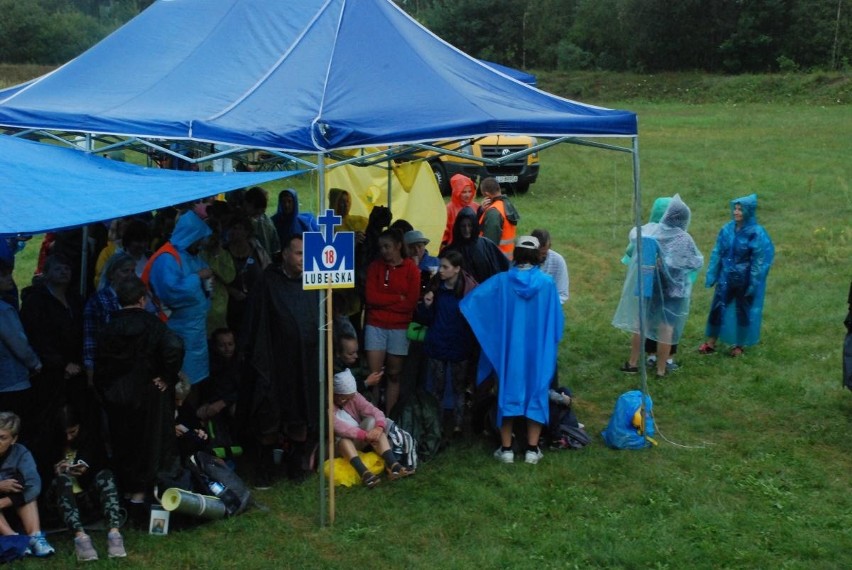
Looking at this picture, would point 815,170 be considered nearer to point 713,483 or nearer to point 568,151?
point 568,151

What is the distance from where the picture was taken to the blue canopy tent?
253 inches

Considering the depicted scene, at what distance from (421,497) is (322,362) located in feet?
3.87

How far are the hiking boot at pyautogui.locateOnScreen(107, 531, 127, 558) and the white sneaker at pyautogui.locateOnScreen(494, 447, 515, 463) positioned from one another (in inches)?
105

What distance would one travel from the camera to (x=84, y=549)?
5.46 meters

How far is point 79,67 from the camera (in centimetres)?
881

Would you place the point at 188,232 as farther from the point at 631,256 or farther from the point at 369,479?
the point at 631,256

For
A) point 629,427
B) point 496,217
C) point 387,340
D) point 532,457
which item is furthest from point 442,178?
point 532,457

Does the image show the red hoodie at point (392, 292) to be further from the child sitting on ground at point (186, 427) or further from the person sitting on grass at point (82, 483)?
the person sitting on grass at point (82, 483)

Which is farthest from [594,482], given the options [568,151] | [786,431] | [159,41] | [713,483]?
[568,151]

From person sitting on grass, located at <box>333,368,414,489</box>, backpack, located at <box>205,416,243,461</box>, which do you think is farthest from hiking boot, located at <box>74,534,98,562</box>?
person sitting on grass, located at <box>333,368,414,489</box>

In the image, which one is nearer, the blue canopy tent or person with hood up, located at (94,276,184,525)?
person with hood up, located at (94,276,184,525)

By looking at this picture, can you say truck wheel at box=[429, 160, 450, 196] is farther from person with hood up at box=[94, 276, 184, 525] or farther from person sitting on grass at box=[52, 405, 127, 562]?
person with hood up at box=[94, 276, 184, 525]

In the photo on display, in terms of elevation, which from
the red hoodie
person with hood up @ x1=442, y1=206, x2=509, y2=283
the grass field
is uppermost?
person with hood up @ x1=442, y1=206, x2=509, y2=283

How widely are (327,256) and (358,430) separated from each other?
143cm
